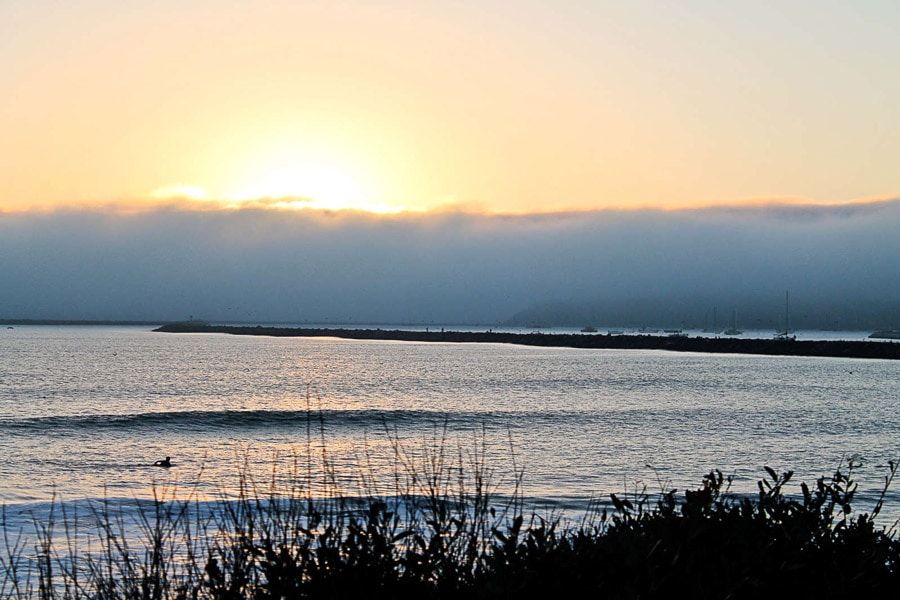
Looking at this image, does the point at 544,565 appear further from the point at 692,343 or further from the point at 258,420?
the point at 692,343

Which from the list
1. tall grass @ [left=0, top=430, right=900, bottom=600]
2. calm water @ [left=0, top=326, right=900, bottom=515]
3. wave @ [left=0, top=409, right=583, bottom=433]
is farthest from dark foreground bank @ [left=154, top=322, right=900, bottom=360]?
tall grass @ [left=0, top=430, right=900, bottom=600]

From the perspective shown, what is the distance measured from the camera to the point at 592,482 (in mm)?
18766

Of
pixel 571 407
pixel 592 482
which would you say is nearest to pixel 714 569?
pixel 592 482

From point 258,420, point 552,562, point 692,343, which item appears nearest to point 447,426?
point 258,420

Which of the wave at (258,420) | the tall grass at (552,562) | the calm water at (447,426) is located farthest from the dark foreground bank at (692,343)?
the tall grass at (552,562)

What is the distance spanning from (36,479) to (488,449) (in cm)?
1131

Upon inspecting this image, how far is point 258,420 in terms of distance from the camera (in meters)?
34.9

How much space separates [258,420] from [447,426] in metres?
7.67

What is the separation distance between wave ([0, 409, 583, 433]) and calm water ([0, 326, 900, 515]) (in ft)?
0.40

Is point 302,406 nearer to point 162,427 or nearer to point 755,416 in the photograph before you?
Answer: point 162,427

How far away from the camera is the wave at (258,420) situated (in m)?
31.6

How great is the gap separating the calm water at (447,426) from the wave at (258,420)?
12cm

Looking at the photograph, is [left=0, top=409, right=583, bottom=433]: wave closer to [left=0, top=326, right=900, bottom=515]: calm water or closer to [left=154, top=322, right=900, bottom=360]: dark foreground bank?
[left=0, top=326, right=900, bottom=515]: calm water

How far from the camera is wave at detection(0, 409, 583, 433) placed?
3156 cm
